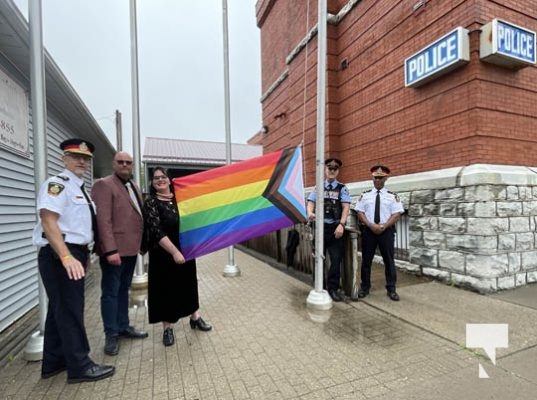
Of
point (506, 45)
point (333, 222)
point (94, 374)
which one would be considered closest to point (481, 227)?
→ point (333, 222)

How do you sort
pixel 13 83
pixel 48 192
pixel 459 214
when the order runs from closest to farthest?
pixel 48 192 < pixel 13 83 < pixel 459 214

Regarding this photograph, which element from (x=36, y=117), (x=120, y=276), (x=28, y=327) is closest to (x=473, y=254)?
(x=120, y=276)

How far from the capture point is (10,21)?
3.57 m

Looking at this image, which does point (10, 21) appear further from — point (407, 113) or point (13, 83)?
point (407, 113)

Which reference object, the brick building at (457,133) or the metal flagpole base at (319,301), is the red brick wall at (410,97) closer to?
the brick building at (457,133)

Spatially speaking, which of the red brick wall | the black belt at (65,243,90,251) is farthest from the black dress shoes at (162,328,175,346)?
the red brick wall

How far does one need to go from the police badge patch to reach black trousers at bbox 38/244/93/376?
0.43 meters

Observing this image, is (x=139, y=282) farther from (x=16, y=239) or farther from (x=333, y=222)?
(x=333, y=222)

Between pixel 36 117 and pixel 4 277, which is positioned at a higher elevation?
pixel 36 117

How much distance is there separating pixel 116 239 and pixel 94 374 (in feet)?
3.77

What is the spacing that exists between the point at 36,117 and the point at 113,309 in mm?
1955

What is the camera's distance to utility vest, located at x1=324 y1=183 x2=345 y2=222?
4574 millimetres

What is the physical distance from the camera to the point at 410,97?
6.14 meters

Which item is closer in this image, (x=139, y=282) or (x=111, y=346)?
(x=111, y=346)
